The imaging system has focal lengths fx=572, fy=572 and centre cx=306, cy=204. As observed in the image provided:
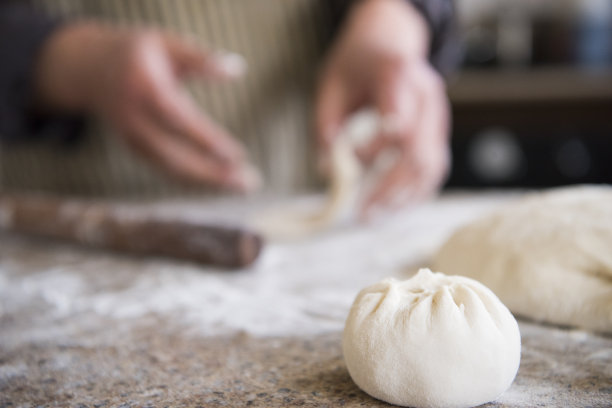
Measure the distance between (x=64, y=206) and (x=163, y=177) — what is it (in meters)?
0.62

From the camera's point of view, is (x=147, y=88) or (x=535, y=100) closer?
(x=147, y=88)

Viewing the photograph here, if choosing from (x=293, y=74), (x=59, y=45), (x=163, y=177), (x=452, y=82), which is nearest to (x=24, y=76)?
(x=59, y=45)

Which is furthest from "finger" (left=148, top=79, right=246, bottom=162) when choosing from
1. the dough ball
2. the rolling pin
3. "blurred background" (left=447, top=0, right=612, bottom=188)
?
"blurred background" (left=447, top=0, right=612, bottom=188)

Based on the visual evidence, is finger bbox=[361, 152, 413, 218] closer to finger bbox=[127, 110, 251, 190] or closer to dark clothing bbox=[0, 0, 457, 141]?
finger bbox=[127, 110, 251, 190]

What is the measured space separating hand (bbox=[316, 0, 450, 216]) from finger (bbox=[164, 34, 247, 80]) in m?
0.25

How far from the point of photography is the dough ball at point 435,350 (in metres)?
0.54

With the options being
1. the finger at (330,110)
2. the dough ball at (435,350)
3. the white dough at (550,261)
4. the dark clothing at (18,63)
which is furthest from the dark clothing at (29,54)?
the dough ball at (435,350)

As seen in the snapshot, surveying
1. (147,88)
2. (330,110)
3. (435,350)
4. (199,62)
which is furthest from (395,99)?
(435,350)

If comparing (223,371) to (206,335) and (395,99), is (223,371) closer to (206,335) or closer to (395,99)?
(206,335)

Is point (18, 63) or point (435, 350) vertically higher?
point (18, 63)

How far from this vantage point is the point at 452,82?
290 centimetres

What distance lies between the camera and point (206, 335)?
30.4 inches

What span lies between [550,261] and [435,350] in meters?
0.31

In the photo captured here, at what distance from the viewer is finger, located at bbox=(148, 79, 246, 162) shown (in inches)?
56.9
